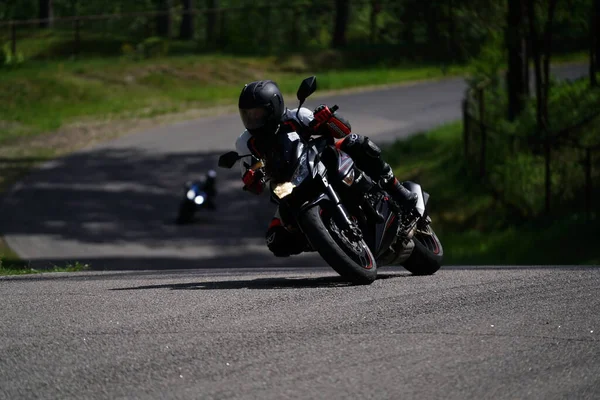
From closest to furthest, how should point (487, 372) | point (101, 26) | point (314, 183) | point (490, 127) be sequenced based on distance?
point (487, 372)
point (314, 183)
point (490, 127)
point (101, 26)

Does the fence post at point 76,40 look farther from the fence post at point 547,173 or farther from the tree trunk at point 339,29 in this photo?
the fence post at point 547,173

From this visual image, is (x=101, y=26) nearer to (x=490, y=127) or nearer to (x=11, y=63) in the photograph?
(x=11, y=63)

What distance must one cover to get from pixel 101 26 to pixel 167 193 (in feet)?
75.6

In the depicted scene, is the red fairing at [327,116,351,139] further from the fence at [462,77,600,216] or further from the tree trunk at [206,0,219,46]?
the tree trunk at [206,0,219,46]

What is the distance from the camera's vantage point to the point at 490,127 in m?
23.2

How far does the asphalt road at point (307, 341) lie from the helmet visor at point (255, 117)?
125 centimetres

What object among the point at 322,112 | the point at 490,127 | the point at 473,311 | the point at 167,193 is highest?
the point at 322,112

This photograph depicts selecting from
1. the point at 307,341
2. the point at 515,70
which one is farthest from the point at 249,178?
the point at 515,70

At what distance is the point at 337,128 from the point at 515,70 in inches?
684

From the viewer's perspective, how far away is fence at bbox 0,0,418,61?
4441 cm

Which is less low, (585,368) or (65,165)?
(585,368)

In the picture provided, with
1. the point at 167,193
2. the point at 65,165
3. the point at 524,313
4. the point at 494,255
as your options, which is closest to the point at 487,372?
the point at 524,313

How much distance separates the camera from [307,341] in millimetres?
6902

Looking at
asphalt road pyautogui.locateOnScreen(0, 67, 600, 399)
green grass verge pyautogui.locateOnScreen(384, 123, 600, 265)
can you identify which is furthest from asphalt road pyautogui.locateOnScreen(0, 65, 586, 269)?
asphalt road pyautogui.locateOnScreen(0, 67, 600, 399)
